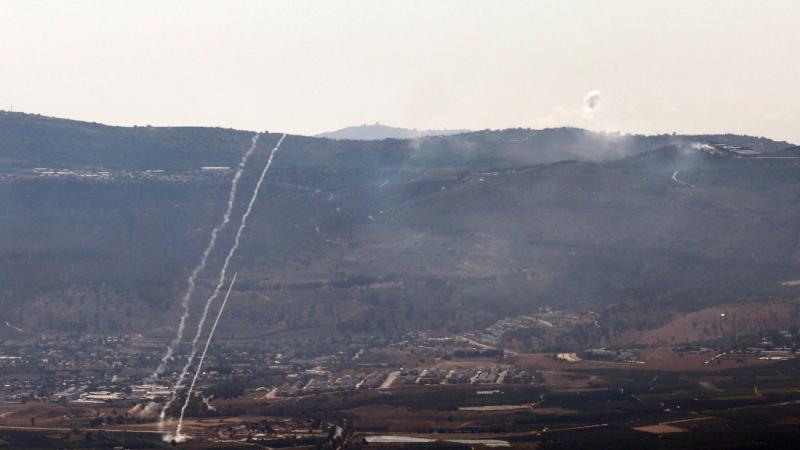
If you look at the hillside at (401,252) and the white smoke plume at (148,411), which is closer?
the white smoke plume at (148,411)

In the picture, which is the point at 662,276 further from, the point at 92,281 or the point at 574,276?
the point at 92,281

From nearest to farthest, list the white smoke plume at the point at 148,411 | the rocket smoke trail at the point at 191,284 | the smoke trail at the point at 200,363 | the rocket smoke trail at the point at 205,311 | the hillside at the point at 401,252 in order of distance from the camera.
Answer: the smoke trail at the point at 200,363 → the white smoke plume at the point at 148,411 → the rocket smoke trail at the point at 205,311 → the rocket smoke trail at the point at 191,284 → the hillside at the point at 401,252

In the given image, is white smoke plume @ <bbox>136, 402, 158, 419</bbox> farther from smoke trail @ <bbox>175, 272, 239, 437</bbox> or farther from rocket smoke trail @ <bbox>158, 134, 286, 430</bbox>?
smoke trail @ <bbox>175, 272, 239, 437</bbox>

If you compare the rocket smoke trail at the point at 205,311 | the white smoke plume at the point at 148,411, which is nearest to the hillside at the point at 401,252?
the rocket smoke trail at the point at 205,311

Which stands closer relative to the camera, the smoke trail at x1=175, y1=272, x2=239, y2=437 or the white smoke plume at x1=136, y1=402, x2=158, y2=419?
the smoke trail at x1=175, y1=272, x2=239, y2=437

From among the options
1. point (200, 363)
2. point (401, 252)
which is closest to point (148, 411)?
point (200, 363)

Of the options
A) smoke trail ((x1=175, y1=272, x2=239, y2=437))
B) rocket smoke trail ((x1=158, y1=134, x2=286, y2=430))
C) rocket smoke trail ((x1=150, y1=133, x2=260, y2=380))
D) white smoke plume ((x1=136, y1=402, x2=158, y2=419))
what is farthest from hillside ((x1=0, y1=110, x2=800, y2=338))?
white smoke plume ((x1=136, y1=402, x2=158, y2=419))

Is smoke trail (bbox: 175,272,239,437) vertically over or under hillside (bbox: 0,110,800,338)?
under

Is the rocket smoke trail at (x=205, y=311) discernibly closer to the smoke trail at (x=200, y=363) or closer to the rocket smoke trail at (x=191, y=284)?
the smoke trail at (x=200, y=363)
